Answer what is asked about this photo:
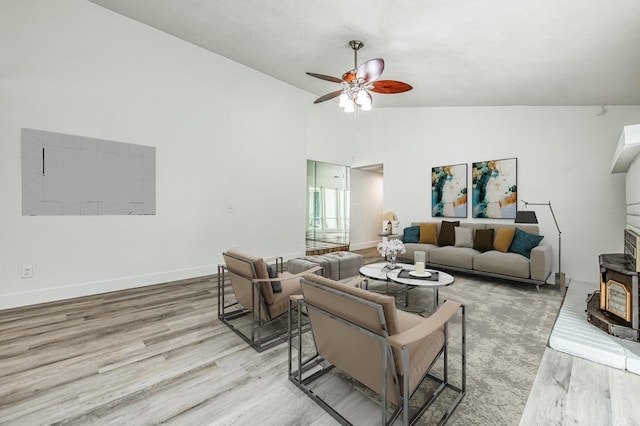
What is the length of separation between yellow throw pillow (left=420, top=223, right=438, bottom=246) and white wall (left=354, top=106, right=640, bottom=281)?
56 cm

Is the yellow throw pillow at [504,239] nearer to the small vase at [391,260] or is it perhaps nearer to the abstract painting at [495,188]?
the abstract painting at [495,188]

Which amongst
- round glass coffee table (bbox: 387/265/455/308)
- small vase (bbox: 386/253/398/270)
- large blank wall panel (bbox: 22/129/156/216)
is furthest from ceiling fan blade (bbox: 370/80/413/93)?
large blank wall panel (bbox: 22/129/156/216)

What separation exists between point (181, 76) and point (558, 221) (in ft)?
21.8

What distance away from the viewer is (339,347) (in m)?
1.70

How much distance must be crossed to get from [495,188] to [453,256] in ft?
5.17

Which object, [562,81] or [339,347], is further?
[562,81]

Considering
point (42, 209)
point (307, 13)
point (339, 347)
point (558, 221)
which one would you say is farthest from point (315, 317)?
point (558, 221)

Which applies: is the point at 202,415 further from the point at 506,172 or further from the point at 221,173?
the point at 506,172

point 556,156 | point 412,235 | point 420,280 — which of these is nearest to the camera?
point 420,280

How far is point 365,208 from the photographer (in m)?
8.05

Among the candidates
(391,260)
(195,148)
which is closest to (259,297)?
(391,260)

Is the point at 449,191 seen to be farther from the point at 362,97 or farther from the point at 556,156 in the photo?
the point at 362,97

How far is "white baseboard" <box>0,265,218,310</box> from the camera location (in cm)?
326

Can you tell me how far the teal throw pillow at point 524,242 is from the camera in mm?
4273
